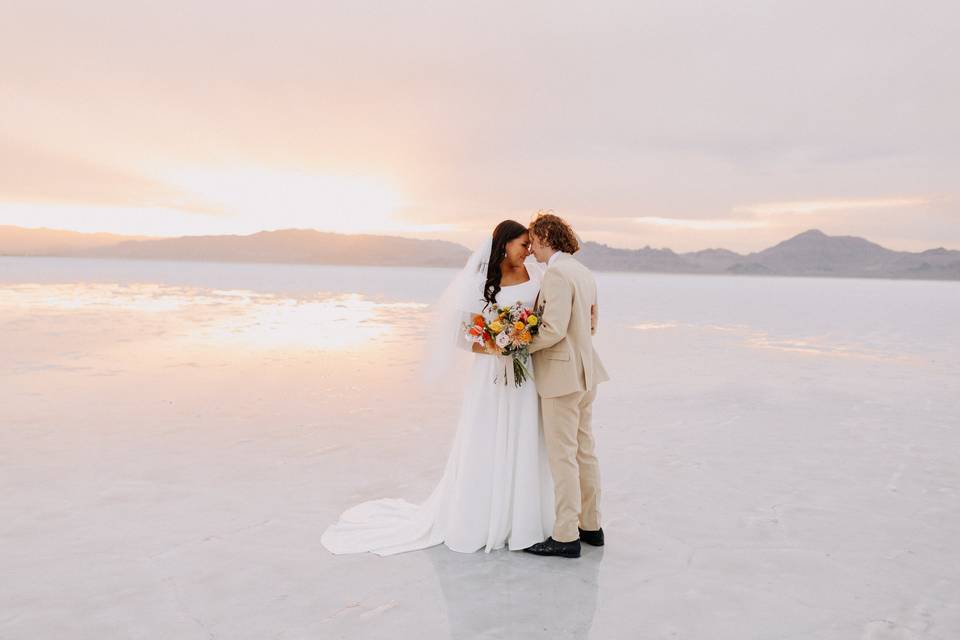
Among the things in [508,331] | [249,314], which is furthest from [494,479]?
[249,314]

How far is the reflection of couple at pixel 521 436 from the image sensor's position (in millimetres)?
4449

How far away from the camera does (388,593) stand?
3.90 m

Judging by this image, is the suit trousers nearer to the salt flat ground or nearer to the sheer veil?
the salt flat ground

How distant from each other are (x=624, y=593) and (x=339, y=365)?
7892mm

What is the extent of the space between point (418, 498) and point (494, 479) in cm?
112

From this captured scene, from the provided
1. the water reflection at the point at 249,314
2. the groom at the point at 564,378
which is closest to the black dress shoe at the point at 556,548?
the groom at the point at 564,378

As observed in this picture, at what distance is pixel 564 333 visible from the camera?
14.1 ft

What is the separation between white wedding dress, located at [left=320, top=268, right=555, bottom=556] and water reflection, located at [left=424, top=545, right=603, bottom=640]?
0.13m

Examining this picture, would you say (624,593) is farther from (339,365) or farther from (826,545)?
(339,365)

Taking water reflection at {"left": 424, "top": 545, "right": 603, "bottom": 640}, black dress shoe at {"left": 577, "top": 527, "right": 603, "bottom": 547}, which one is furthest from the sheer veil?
black dress shoe at {"left": 577, "top": 527, "right": 603, "bottom": 547}

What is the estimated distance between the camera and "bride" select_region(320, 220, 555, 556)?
4512 millimetres

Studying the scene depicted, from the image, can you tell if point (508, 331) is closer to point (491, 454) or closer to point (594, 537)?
point (491, 454)

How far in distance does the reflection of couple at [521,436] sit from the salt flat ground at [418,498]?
0.18m

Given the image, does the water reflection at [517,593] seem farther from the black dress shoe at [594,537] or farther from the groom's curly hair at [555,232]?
the groom's curly hair at [555,232]
